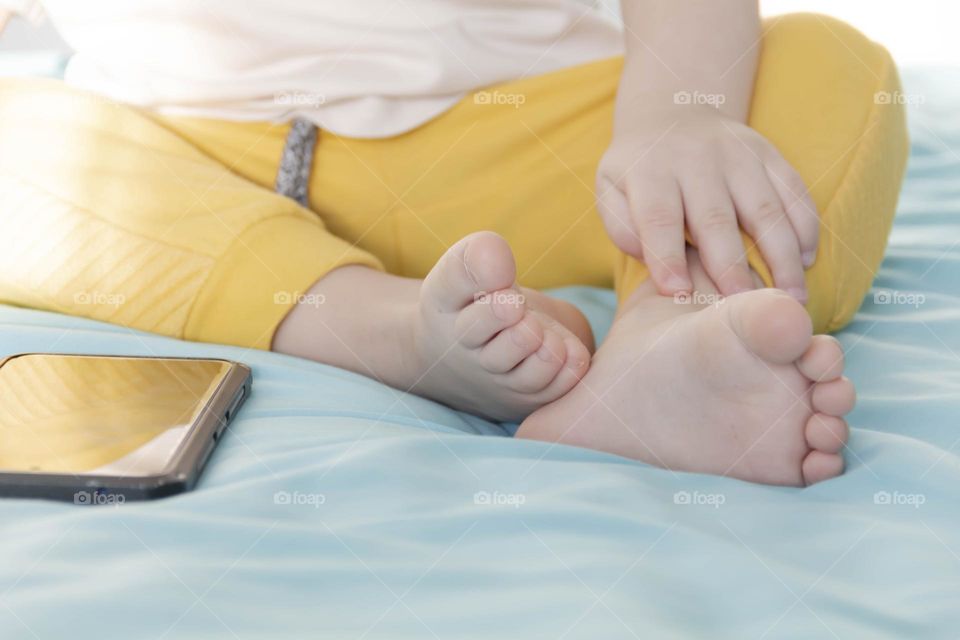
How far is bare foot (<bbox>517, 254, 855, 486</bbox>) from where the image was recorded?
1.85ft

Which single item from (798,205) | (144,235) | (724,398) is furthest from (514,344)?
(144,235)

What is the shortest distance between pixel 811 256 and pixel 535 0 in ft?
1.28

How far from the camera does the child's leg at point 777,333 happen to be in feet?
1.90

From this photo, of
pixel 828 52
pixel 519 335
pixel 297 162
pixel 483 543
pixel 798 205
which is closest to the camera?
pixel 483 543

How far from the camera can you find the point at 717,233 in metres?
0.71

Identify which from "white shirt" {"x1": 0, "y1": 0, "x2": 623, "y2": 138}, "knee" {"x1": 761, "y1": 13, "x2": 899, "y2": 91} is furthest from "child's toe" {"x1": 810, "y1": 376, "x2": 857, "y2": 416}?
"white shirt" {"x1": 0, "y1": 0, "x2": 623, "y2": 138}

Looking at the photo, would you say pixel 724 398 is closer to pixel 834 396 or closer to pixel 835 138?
pixel 834 396

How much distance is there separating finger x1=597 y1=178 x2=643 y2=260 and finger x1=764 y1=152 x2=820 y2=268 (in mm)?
103

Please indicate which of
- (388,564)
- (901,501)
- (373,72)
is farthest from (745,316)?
(373,72)

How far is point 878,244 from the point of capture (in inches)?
32.5

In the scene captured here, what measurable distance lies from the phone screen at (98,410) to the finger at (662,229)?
0.30 metres

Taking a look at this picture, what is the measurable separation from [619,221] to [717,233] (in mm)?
79

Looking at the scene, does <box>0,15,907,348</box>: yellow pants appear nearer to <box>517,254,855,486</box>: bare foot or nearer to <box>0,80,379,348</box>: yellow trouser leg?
<box>0,80,379,348</box>: yellow trouser leg

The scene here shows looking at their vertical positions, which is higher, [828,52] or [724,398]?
[828,52]
